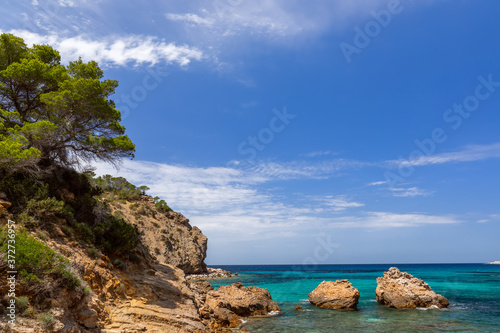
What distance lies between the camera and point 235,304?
24594mm

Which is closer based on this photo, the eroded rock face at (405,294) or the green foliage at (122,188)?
the eroded rock face at (405,294)

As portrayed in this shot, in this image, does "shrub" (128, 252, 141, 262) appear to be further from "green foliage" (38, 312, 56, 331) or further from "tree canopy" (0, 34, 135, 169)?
"green foliage" (38, 312, 56, 331)

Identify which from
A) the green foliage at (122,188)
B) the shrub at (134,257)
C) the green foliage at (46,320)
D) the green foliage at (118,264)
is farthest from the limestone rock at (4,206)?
the green foliage at (122,188)

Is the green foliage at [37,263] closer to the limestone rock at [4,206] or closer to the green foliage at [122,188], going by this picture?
the limestone rock at [4,206]

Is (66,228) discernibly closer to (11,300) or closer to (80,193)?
(80,193)

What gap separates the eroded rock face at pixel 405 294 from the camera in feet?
94.9

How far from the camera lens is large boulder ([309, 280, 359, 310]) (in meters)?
28.8

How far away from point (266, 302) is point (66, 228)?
759 inches

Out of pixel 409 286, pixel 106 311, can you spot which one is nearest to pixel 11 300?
pixel 106 311

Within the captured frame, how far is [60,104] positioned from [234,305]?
18997mm

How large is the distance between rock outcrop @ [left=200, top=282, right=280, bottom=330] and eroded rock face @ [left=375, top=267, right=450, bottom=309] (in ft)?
38.9

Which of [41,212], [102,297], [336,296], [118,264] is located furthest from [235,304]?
[41,212]

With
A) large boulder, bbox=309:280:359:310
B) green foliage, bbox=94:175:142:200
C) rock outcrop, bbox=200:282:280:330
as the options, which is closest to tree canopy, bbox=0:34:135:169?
rock outcrop, bbox=200:282:280:330

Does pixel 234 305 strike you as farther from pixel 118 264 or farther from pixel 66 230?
pixel 66 230
